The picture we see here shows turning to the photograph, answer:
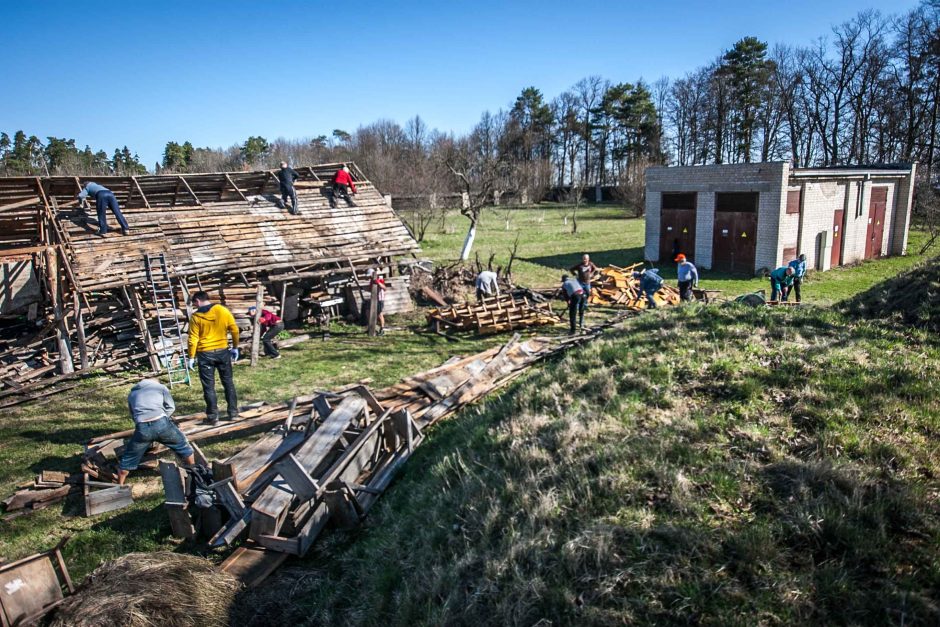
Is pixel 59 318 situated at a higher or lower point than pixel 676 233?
lower

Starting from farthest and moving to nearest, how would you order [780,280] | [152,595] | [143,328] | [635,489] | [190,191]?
[190,191], [780,280], [143,328], [152,595], [635,489]

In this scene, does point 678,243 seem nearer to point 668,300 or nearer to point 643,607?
point 668,300

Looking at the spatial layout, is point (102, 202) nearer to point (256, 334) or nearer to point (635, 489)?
point (256, 334)

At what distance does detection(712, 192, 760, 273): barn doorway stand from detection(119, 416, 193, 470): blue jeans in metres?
21.9

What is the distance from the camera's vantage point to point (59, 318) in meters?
12.6

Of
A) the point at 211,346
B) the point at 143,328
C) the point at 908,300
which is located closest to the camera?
the point at 908,300

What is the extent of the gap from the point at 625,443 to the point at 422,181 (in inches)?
1535

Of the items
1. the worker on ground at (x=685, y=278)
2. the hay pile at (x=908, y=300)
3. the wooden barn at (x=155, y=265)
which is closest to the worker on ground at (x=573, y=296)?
the worker on ground at (x=685, y=278)

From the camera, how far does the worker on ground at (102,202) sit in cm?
1419

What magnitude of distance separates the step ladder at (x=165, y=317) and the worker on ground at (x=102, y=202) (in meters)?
1.31

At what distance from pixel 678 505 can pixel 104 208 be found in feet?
50.7

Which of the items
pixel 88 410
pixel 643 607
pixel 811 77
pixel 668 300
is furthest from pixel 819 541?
pixel 811 77

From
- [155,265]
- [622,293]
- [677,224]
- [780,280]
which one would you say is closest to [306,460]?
[155,265]

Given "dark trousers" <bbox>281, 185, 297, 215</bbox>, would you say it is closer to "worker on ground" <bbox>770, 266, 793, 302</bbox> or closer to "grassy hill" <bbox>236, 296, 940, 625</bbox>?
"grassy hill" <bbox>236, 296, 940, 625</bbox>
